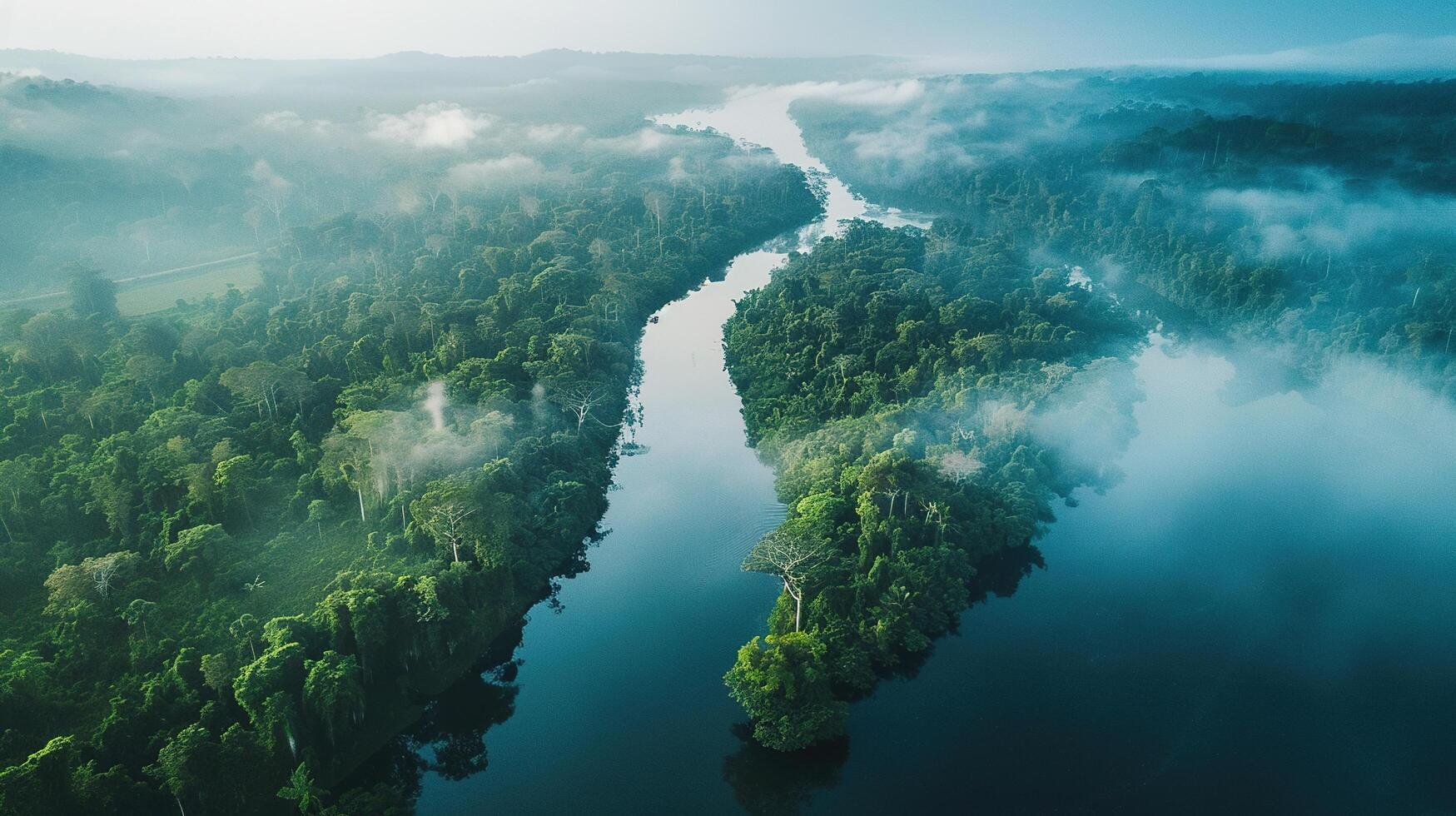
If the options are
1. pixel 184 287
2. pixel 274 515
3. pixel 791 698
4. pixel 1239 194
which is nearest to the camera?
pixel 791 698

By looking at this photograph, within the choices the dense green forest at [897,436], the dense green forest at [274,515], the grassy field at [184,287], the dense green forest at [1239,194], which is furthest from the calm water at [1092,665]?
the grassy field at [184,287]

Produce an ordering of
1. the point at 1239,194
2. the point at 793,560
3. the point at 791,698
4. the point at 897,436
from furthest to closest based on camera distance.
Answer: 1. the point at 1239,194
2. the point at 897,436
3. the point at 793,560
4. the point at 791,698

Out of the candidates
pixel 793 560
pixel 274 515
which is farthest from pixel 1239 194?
pixel 274 515

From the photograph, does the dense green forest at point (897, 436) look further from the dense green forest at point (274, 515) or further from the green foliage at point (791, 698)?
the dense green forest at point (274, 515)

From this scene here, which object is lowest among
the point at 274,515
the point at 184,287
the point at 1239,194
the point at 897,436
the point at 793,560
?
the point at 274,515

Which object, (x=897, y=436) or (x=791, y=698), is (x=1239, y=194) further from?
(x=791, y=698)

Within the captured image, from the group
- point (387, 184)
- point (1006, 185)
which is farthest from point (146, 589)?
point (1006, 185)

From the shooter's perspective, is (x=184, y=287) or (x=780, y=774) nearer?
(x=780, y=774)

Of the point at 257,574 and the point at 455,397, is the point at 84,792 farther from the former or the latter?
the point at 455,397
